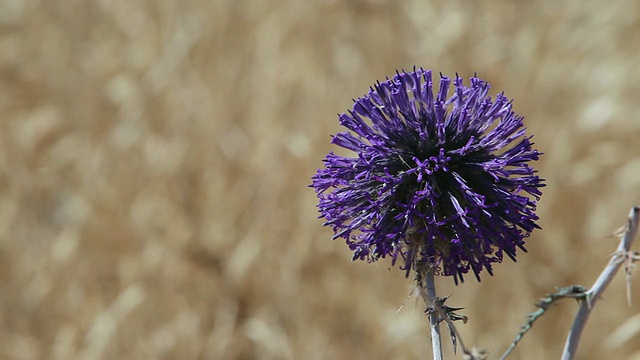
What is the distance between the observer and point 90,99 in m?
5.19

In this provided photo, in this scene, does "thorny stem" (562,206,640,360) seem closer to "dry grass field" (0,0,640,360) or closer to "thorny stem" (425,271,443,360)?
"thorny stem" (425,271,443,360)

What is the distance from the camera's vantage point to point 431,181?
1.53 meters

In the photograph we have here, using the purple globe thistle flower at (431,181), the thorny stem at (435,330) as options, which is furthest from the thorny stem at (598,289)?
the thorny stem at (435,330)

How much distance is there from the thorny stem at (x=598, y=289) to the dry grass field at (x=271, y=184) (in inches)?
94.0

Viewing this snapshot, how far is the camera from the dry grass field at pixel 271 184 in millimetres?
4180

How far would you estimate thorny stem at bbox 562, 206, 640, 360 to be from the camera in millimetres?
1409

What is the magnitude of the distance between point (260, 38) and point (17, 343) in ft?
8.00

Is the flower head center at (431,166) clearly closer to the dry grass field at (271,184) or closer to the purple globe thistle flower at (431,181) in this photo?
the purple globe thistle flower at (431,181)

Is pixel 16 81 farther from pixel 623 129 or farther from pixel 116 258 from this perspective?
pixel 623 129

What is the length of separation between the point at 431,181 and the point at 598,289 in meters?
0.37

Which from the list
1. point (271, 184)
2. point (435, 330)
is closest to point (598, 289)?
point (435, 330)

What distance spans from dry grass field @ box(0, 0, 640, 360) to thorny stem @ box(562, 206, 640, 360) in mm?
2388

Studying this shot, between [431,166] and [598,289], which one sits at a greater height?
[431,166]

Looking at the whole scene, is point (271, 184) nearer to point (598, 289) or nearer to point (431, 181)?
point (431, 181)
